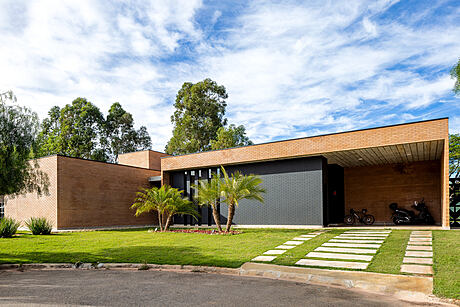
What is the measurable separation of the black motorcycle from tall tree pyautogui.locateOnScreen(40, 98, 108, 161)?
29.4 meters

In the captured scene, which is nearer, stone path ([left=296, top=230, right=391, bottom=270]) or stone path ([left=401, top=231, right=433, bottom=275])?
stone path ([left=401, top=231, right=433, bottom=275])

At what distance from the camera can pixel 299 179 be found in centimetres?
1521

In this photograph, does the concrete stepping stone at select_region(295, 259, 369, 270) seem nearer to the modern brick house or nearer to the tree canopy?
the modern brick house

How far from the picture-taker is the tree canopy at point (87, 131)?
3328 centimetres

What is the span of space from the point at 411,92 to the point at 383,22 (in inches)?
258

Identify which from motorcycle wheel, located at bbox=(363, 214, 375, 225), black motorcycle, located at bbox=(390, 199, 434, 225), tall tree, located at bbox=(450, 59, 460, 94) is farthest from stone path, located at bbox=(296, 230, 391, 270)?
tall tree, located at bbox=(450, 59, 460, 94)

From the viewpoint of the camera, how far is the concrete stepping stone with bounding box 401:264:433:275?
5.52 meters

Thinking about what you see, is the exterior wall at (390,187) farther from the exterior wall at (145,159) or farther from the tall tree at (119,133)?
the tall tree at (119,133)

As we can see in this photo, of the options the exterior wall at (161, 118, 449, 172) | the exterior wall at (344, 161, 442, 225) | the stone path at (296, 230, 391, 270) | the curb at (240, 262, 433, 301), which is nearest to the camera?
the curb at (240, 262, 433, 301)

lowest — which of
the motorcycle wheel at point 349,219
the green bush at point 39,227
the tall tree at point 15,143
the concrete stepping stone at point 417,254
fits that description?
the motorcycle wheel at point 349,219

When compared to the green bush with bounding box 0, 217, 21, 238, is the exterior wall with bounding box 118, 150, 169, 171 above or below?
above

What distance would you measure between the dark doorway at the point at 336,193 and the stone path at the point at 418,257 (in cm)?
823

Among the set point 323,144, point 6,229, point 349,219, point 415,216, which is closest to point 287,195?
point 323,144

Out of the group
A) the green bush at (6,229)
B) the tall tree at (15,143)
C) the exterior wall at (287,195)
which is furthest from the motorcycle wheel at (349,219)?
the green bush at (6,229)
